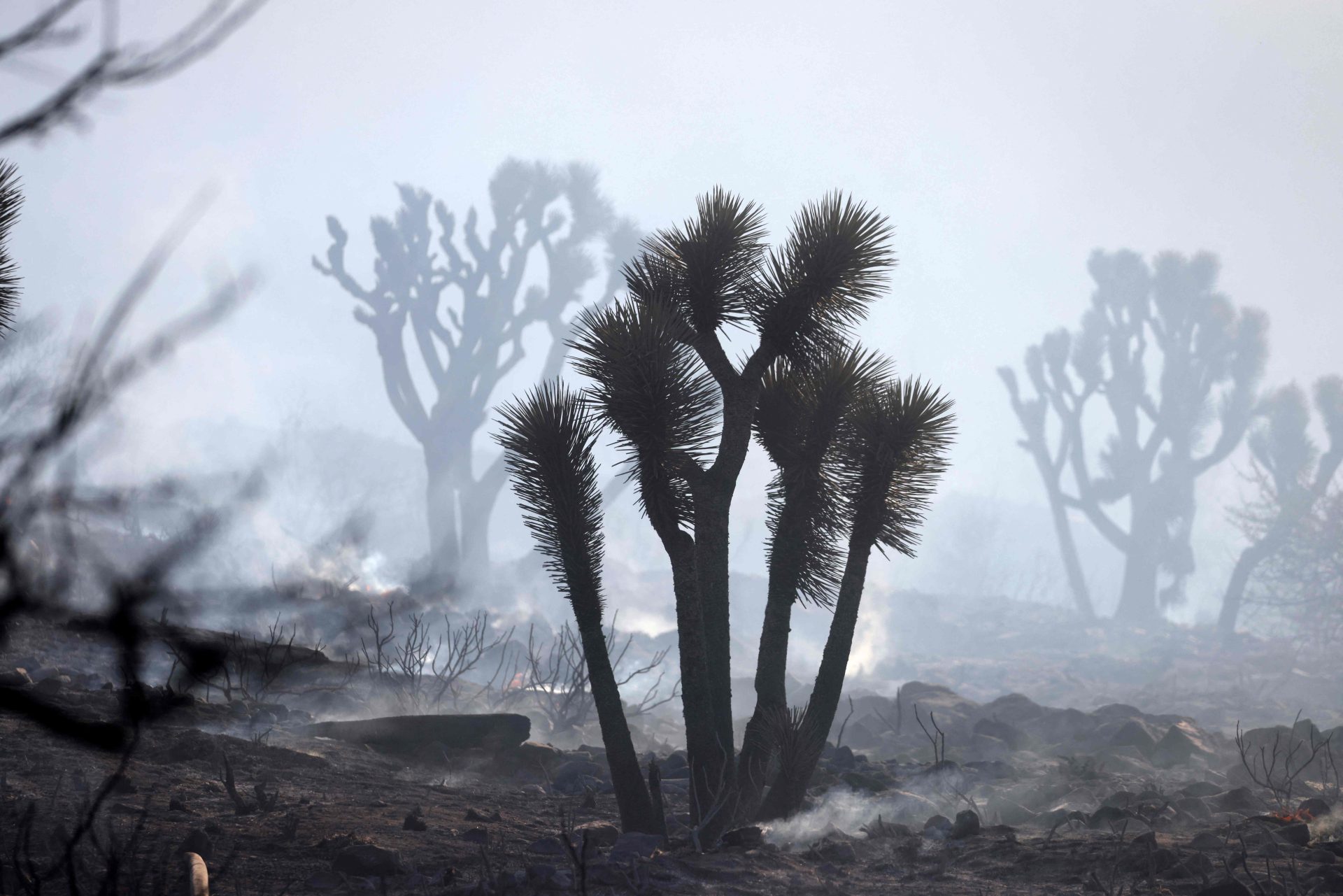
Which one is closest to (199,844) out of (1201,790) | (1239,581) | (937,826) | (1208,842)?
(937,826)

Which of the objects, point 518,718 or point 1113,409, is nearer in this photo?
point 518,718

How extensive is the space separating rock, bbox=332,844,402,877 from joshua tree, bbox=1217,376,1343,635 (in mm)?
30410

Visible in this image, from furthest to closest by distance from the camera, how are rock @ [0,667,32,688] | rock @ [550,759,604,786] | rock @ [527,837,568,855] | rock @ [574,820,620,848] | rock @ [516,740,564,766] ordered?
rock @ [516,740,564,766], rock @ [550,759,604,786], rock @ [0,667,32,688], rock @ [574,820,620,848], rock @ [527,837,568,855]

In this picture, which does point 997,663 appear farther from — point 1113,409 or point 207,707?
point 207,707

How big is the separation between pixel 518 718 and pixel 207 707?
9.18 ft

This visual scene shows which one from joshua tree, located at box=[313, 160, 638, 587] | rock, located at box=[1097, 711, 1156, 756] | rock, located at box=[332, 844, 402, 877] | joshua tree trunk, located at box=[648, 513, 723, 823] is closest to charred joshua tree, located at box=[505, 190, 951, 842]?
joshua tree trunk, located at box=[648, 513, 723, 823]

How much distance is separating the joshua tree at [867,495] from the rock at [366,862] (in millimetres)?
2743

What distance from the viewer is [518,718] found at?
30.1 ft

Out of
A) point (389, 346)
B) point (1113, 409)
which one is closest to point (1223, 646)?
point (1113, 409)

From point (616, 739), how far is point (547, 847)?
35.1 inches

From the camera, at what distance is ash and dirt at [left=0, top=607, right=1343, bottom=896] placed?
15.7ft

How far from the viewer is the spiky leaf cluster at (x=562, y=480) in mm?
6055

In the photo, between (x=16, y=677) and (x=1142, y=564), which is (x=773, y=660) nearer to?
(x=16, y=677)

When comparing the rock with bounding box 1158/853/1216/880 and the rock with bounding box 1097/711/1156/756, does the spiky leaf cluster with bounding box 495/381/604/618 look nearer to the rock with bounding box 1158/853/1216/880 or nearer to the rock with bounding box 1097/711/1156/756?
the rock with bounding box 1158/853/1216/880
